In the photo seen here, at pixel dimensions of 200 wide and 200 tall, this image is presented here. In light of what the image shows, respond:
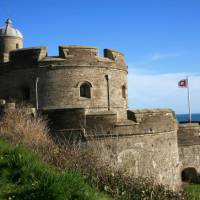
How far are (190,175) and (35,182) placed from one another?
16540mm

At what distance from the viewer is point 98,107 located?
64.5ft

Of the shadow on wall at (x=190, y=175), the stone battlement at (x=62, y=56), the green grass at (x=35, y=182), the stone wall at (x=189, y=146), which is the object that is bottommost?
the shadow on wall at (x=190, y=175)

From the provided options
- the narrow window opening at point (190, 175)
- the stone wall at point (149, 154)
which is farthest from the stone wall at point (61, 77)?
the narrow window opening at point (190, 175)

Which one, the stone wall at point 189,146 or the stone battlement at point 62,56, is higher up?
the stone battlement at point 62,56

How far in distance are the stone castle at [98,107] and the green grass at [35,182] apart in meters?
7.92

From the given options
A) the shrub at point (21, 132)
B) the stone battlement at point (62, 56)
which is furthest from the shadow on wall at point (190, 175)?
the shrub at point (21, 132)

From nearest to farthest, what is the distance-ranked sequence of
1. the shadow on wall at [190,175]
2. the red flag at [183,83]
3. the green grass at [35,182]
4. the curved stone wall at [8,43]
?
the green grass at [35,182] → the shadow on wall at [190,175] → the curved stone wall at [8,43] → the red flag at [183,83]

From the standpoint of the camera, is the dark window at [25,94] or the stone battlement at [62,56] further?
the dark window at [25,94]

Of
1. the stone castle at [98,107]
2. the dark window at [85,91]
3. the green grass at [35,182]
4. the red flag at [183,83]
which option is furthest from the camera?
the red flag at [183,83]

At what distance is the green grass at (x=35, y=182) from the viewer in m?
5.31

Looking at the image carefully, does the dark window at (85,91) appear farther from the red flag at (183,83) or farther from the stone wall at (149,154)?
the red flag at (183,83)

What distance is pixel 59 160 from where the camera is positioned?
7.49 meters

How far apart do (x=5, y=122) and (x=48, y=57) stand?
7.47m

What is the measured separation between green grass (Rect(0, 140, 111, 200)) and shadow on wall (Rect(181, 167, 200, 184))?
15351 mm
